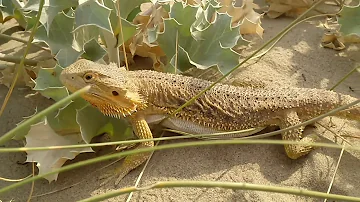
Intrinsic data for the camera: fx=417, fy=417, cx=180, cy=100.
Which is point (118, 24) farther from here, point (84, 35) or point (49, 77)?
point (49, 77)

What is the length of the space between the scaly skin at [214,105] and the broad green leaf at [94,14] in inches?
8.7

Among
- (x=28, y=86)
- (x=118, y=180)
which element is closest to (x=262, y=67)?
(x=118, y=180)

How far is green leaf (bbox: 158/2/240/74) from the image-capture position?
7.52 ft

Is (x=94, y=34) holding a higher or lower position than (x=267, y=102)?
higher

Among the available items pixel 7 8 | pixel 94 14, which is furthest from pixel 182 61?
pixel 7 8

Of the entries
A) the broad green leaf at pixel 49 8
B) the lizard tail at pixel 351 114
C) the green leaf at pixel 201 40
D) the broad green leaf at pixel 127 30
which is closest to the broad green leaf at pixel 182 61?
the green leaf at pixel 201 40

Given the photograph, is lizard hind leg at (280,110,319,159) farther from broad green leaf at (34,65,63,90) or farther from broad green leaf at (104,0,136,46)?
broad green leaf at (34,65,63,90)

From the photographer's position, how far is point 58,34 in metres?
2.17

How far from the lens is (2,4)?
2.70 metres

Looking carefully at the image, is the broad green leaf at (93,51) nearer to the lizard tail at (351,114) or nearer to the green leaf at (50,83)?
the green leaf at (50,83)

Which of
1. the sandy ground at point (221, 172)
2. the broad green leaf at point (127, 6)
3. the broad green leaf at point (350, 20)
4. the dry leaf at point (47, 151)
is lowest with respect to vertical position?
the sandy ground at point (221, 172)

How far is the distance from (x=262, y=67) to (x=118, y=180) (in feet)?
3.88

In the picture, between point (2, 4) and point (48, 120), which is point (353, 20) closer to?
point (48, 120)

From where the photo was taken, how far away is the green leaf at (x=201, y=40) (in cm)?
229
